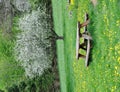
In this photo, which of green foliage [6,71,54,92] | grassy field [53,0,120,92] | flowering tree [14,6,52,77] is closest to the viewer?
grassy field [53,0,120,92]

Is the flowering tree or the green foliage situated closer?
the flowering tree

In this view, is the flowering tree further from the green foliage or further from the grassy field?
Result: the grassy field

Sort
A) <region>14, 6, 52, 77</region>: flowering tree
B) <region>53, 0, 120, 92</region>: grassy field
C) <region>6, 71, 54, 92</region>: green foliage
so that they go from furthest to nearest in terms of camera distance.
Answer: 1. <region>6, 71, 54, 92</region>: green foliage
2. <region>14, 6, 52, 77</region>: flowering tree
3. <region>53, 0, 120, 92</region>: grassy field

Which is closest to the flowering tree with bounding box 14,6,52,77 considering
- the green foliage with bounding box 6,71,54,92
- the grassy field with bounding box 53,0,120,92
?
the green foliage with bounding box 6,71,54,92

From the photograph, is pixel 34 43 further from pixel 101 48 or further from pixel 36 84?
pixel 101 48

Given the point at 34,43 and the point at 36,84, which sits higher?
the point at 34,43

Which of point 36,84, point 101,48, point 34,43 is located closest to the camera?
point 101,48

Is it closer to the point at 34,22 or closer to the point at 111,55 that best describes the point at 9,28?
the point at 34,22

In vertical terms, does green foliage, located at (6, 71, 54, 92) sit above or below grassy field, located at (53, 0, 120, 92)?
below

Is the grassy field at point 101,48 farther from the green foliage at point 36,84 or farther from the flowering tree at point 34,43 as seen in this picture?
the green foliage at point 36,84

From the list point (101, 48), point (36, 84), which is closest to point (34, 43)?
point (36, 84)

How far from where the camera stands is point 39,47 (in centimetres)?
3045

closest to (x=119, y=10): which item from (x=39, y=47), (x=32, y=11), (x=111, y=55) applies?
(x=111, y=55)

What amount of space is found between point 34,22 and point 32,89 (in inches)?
318
